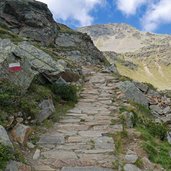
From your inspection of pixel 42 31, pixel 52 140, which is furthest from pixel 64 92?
pixel 42 31

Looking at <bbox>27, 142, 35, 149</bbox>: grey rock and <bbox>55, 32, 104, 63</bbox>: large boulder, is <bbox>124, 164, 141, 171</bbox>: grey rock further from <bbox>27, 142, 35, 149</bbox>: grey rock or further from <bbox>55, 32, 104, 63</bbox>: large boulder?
<bbox>55, 32, 104, 63</bbox>: large boulder

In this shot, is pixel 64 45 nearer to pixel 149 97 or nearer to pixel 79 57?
pixel 79 57

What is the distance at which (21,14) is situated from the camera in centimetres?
3850

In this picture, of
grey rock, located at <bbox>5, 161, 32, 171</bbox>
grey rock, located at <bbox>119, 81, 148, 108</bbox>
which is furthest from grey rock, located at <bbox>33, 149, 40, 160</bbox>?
grey rock, located at <bbox>119, 81, 148, 108</bbox>

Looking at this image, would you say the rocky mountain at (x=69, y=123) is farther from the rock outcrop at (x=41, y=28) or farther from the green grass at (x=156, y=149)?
the rock outcrop at (x=41, y=28)

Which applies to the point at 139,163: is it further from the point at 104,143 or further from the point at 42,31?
the point at 42,31

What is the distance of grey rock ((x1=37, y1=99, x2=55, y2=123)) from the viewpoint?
484 inches

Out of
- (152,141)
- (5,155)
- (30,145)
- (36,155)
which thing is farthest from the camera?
(152,141)

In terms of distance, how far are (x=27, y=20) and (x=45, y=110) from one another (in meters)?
26.6

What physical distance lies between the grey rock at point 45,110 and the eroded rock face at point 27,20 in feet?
75.9

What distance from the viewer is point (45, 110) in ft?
42.1

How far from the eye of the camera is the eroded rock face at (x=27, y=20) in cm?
3688

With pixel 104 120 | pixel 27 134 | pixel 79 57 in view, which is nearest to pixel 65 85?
pixel 104 120

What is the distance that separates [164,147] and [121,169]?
2581mm
